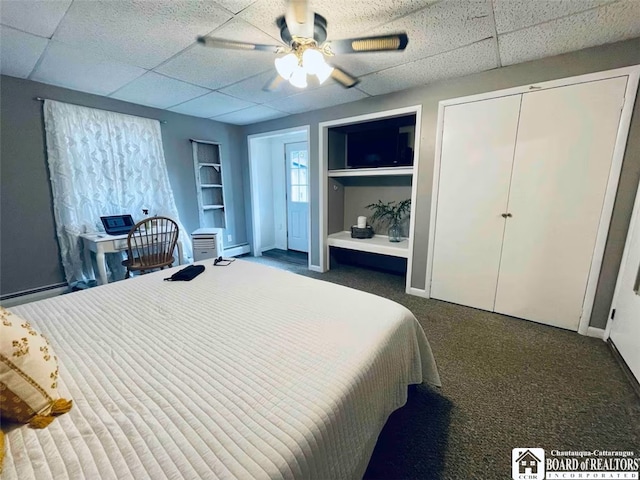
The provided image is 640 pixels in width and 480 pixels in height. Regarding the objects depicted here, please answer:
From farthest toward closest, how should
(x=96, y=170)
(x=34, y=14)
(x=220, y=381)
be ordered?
1. (x=96, y=170)
2. (x=34, y=14)
3. (x=220, y=381)

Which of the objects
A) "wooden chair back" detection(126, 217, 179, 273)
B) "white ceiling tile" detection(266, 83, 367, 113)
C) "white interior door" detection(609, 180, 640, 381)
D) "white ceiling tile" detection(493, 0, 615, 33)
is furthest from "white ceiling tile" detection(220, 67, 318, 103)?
"white interior door" detection(609, 180, 640, 381)

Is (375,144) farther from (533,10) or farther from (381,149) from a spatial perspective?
(533,10)

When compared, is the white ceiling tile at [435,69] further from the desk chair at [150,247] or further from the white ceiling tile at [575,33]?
the desk chair at [150,247]

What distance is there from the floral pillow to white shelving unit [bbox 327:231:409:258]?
2895 mm

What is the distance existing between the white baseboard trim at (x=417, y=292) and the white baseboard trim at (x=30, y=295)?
3.84 m

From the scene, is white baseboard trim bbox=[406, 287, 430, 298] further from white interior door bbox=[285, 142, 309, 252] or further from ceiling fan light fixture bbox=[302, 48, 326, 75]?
ceiling fan light fixture bbox=[302, 48, 326, 75]

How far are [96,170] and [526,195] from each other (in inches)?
173

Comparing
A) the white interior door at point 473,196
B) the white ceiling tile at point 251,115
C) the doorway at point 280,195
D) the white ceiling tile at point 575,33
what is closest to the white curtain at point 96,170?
the white ceiling tile at point 251,115

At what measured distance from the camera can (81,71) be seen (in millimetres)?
2344

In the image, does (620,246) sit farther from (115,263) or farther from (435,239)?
(115,263)

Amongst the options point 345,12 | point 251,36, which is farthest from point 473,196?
point 251,36

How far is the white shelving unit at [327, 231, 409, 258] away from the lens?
10.3ft

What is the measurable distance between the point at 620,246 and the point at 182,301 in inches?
122

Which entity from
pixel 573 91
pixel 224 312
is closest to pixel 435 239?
pixel 573 91
